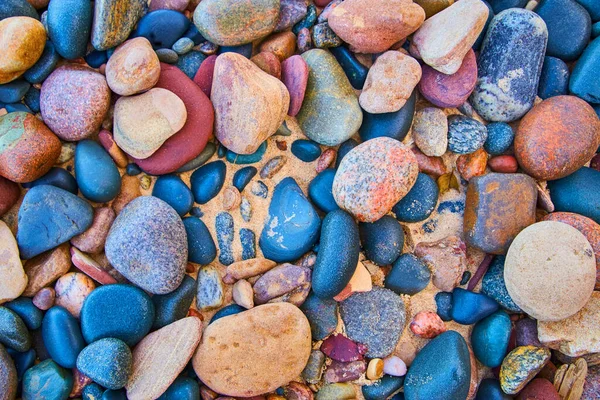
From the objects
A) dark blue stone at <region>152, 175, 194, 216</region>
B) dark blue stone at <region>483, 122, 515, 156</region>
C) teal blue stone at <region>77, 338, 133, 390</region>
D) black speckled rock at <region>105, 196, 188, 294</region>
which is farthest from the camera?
dark blue stone at <region>483, 122, 515, 156</region>

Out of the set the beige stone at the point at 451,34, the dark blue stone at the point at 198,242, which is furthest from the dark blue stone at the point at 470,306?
the dark blue stone at the point at 198,242

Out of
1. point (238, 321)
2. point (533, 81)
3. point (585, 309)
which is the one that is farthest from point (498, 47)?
point (238, 321)

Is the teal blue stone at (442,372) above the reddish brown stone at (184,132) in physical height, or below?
below

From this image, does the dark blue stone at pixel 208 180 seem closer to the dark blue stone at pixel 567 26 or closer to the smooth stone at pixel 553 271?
the smooth stone at pixel 553 271

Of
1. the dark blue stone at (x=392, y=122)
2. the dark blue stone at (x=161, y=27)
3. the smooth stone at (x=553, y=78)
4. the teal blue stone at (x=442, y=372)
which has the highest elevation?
the dark blue stone at (x=161, y=27)

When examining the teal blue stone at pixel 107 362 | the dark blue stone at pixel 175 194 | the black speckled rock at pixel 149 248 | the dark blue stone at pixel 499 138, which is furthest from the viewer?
the dark blue stone at pixel 499 138

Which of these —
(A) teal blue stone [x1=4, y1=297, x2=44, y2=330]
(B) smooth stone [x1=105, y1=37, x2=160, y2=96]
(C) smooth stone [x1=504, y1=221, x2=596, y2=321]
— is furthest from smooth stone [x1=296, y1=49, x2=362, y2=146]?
(A) teal blue stone [x1=4, y1=297, x2=44, y2=330]

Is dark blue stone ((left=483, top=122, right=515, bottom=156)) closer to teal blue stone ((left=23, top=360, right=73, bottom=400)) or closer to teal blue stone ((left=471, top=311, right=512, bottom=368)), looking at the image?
teal blue stone ((left=471, top=311, right=512, bottom=368))
